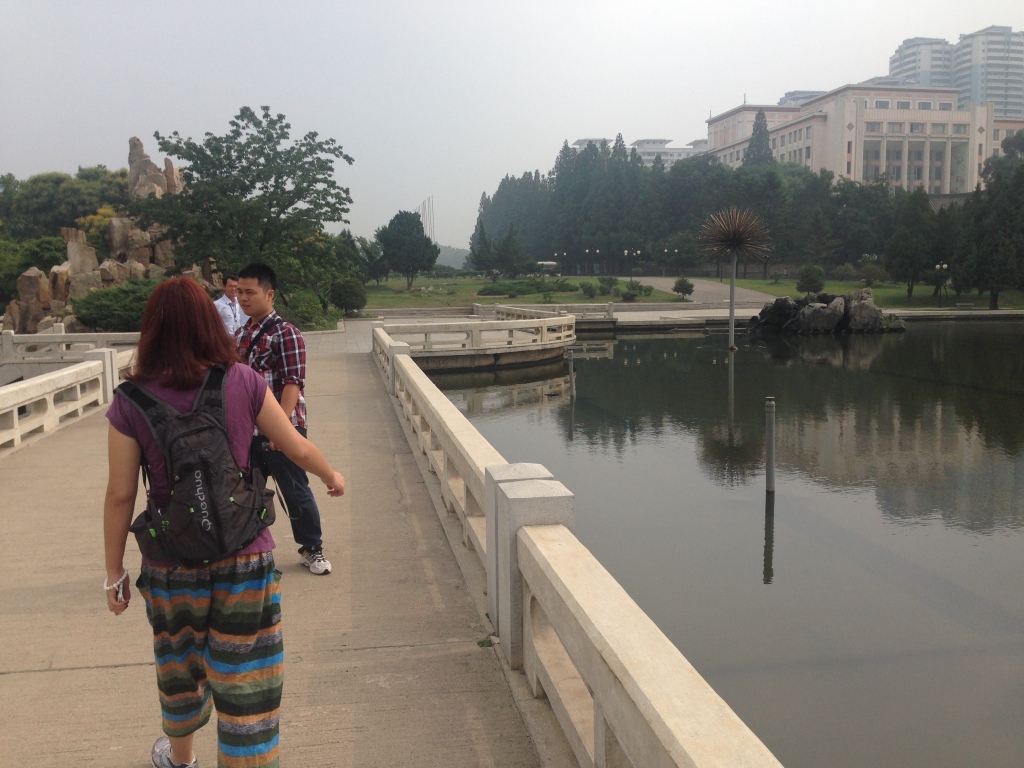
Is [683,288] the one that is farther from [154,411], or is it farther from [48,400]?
[154,411]

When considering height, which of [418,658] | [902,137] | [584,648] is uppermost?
[902,137]

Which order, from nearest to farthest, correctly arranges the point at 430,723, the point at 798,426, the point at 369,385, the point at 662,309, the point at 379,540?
the point at 430,723 → the point at 379,540 → the point at 369,385 → the point at 798,426 → the point at 662,309

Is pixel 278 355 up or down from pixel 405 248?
down

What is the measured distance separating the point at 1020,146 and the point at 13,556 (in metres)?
119

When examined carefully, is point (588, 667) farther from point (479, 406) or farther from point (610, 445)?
point (479, 406)

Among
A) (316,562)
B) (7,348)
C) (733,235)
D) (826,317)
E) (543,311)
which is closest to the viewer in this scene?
(316,562)

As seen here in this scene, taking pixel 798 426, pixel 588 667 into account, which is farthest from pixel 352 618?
pixel 798 426

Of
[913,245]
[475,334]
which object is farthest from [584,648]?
[913,245]

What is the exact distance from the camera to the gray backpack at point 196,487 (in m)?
2.50

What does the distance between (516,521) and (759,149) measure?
113 m

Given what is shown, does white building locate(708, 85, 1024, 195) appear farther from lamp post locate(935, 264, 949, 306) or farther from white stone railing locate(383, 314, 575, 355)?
white stone railing locate(383, 314, 575, 355)

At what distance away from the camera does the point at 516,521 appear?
388 centimetres

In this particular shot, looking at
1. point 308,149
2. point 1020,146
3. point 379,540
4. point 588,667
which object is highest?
point 1020,146

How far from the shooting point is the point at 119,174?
67.2 metres
